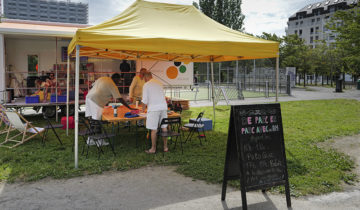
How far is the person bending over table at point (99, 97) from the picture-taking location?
21.0ft

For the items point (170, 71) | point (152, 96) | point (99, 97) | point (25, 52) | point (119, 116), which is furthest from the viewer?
point (170, 71)

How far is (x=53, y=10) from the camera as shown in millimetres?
147500

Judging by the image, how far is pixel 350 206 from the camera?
371 cm

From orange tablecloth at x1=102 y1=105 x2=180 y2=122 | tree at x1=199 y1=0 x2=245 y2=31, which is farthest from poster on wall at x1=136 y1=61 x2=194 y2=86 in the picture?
tree at x1=199 y1=0 x2=245 y2=31

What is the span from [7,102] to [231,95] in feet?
47.4

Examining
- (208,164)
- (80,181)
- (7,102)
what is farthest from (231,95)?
(80,181)

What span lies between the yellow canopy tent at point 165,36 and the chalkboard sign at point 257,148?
217 cm

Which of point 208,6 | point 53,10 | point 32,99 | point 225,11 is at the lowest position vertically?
point 32,99

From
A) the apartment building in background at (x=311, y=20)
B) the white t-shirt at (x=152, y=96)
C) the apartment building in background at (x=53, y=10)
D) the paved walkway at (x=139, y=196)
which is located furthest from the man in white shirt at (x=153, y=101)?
the apartment building in background at (x=53, y=10)

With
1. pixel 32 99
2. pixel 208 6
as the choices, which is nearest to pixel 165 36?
pixel 32 99

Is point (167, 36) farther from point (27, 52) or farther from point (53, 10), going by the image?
point (53, 10)

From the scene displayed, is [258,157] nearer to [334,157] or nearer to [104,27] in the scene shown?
[334,157]

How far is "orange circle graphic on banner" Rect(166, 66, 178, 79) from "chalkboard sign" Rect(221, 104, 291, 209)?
10037 mm

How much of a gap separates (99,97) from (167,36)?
6.96 ft
